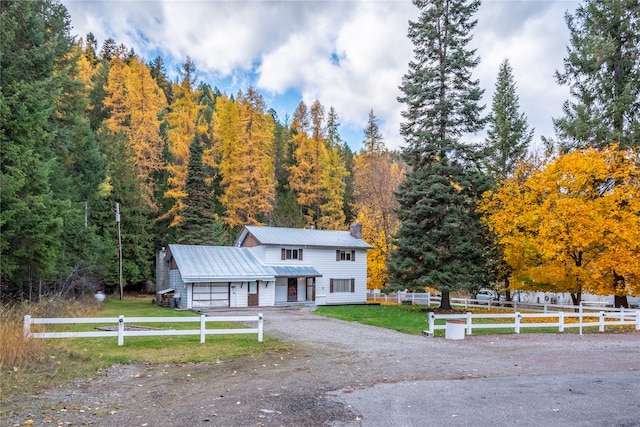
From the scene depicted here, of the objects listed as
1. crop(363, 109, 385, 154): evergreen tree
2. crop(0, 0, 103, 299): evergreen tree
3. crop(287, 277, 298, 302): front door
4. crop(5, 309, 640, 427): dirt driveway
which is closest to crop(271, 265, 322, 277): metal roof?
crop(287, 277, 298, 302): front door

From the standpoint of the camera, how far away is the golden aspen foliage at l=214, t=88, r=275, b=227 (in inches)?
1699

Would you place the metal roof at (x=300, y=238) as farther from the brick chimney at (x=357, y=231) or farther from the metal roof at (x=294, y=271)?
the metal roof at (x=294, y=271)

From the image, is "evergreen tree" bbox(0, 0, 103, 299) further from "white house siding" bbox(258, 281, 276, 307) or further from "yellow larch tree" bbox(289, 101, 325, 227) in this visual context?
"yellow larch tree" bbox(289, 101, 325, 227)

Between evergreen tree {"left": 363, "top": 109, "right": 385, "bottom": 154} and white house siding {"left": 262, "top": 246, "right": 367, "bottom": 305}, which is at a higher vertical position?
evergreen tree {"left": 363, "top": 109, "right": 385, "bottom": 154}

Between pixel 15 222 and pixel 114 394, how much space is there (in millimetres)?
11415

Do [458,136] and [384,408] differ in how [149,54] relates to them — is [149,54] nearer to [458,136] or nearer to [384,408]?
[458,136]

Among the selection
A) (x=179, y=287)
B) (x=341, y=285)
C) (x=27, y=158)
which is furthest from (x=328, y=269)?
(x=27, y=158)

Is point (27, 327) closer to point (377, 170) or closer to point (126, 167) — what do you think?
point (126, 167)

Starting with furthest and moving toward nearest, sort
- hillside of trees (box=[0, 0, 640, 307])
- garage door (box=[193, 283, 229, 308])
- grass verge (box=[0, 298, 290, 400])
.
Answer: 1. garage door (box=[193, 283, 229, 308])
2. hillside of trees (box=[0, 0, 640, 307])
3. grass verge (box=[0, 298, 290, 400])

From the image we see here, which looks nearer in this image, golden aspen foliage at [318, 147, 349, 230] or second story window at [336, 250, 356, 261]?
second story window at [336, 250, 356, 261]

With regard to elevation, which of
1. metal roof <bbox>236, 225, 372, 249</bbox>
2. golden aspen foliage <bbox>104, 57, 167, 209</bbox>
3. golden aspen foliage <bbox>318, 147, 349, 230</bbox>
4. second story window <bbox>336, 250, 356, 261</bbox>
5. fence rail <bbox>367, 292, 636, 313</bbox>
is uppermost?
golden aspen foliage <bbox>104, 57, 167, 209</bbox>

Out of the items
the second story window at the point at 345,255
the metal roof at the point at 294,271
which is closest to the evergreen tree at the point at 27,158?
the metal roof at the point at 294,271

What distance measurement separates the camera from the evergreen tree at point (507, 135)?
111 ft

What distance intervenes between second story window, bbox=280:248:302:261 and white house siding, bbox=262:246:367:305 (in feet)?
0.82
